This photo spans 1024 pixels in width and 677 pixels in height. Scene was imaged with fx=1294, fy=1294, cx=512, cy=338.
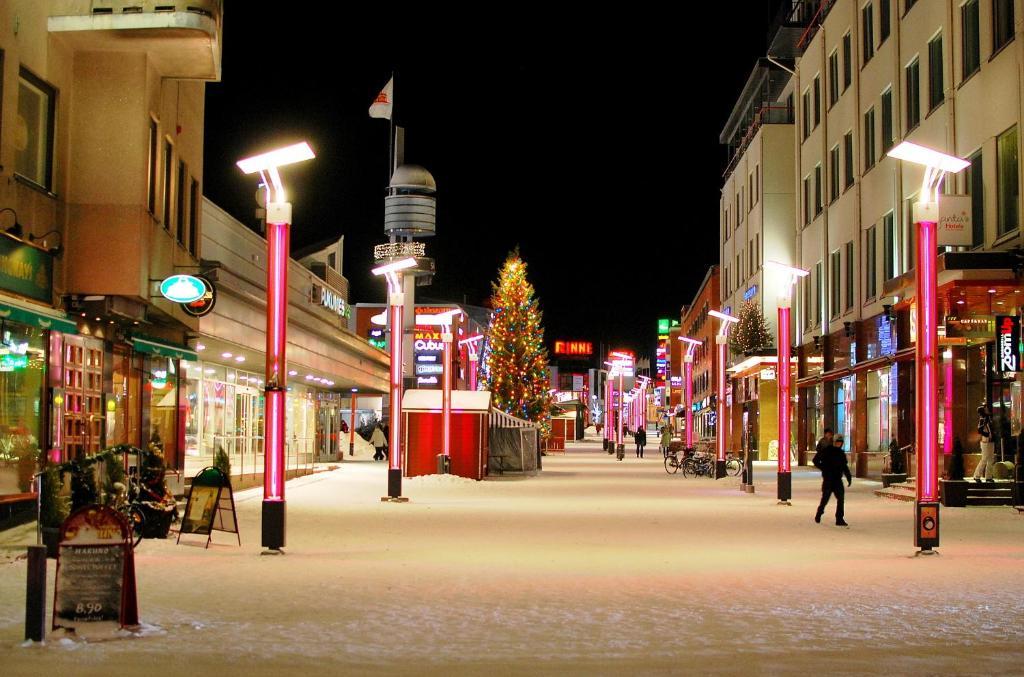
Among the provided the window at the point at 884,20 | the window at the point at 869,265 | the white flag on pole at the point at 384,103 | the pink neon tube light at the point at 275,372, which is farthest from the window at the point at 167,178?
the white flag on pole at the point at 384,103

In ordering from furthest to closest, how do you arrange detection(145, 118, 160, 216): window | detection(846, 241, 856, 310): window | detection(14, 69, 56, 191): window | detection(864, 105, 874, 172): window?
detection(846, 241, 856, 310): window
detection(864, 105, 874, 172): window
detection(145, 118, 160, 216): window
detection(14, 69, 56, 191): window

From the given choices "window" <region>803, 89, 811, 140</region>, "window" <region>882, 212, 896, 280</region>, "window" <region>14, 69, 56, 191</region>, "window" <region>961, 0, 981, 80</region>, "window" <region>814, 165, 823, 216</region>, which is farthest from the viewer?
"window" <region>803, 89, 811, 140</region>

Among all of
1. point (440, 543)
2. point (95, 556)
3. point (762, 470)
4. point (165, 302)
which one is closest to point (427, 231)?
point (762, 470)

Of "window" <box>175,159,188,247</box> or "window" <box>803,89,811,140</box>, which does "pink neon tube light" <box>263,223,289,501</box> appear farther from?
"window" <box>803,89,811,140</box>

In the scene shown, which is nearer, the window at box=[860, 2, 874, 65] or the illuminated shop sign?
the illuminated shop sign

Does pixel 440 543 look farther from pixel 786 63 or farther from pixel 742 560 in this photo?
pixel 786 63

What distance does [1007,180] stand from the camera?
93.2 ft

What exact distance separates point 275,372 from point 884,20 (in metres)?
28.7

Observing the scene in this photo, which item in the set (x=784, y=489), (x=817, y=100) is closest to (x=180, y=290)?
(x=784, y=489)

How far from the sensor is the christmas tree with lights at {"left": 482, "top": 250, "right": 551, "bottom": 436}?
70.1 m

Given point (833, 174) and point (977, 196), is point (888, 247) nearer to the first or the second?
point (977, 196)

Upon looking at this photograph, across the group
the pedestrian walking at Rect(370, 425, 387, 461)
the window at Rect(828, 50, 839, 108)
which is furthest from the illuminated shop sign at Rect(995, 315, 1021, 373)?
the pedestrian walking at Rect(370, 425, 387, 461)

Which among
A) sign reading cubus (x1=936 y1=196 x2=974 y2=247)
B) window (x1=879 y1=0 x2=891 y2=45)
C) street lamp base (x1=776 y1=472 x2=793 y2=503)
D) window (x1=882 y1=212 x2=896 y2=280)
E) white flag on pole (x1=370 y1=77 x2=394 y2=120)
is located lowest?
street lamp base (x1=776 y1=472 x2=793 y2=503)

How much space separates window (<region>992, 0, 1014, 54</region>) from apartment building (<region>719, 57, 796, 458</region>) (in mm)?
26342
